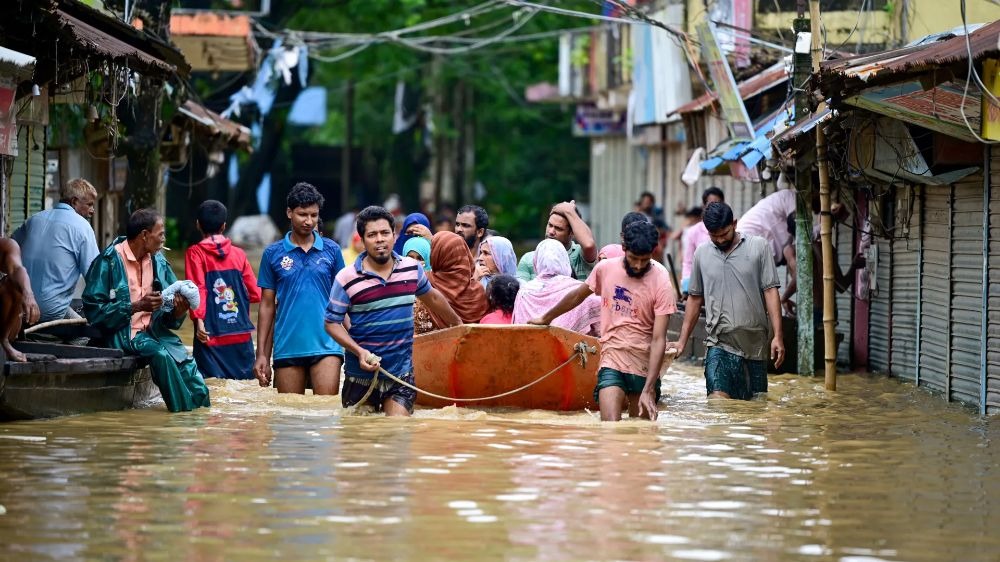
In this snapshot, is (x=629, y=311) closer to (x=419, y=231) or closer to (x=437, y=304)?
(x=437, y=304)

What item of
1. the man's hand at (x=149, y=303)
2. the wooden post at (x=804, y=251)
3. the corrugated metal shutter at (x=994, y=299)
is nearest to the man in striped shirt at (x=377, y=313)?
the man's hand at (x=149, y=303)

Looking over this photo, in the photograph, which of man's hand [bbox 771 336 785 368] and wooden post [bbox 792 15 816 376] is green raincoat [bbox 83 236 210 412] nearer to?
man's hand [bbox 771 336 785 368]

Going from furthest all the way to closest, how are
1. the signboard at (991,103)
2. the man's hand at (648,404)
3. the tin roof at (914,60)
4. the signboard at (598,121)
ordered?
the signboard at (598,121) → the man's hand at (648,404) → the tin roof at (914,60) → the signboard at (991,103)

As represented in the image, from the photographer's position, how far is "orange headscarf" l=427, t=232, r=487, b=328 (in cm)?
1266

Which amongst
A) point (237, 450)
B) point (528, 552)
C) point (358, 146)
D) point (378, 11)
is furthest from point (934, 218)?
point (358, 146)

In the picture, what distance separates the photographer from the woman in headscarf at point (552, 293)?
1259 cm

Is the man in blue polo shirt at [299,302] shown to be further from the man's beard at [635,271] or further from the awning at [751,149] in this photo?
the awning at [751,149]

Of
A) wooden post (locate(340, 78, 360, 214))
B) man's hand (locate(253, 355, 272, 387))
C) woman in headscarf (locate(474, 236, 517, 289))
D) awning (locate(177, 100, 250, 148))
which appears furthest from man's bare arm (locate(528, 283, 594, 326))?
wooden post (locate(340, 78, 360, 214))

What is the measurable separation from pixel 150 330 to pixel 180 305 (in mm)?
455

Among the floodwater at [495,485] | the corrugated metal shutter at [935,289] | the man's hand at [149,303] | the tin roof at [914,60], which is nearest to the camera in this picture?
the floodwater at [495,485]

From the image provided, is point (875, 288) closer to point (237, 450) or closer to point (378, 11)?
point (237, 450)

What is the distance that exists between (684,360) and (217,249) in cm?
703

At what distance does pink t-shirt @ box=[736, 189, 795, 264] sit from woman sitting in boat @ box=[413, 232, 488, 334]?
4.83 m

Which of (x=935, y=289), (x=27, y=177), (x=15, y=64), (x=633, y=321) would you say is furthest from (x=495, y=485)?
(x=27, y=177)
